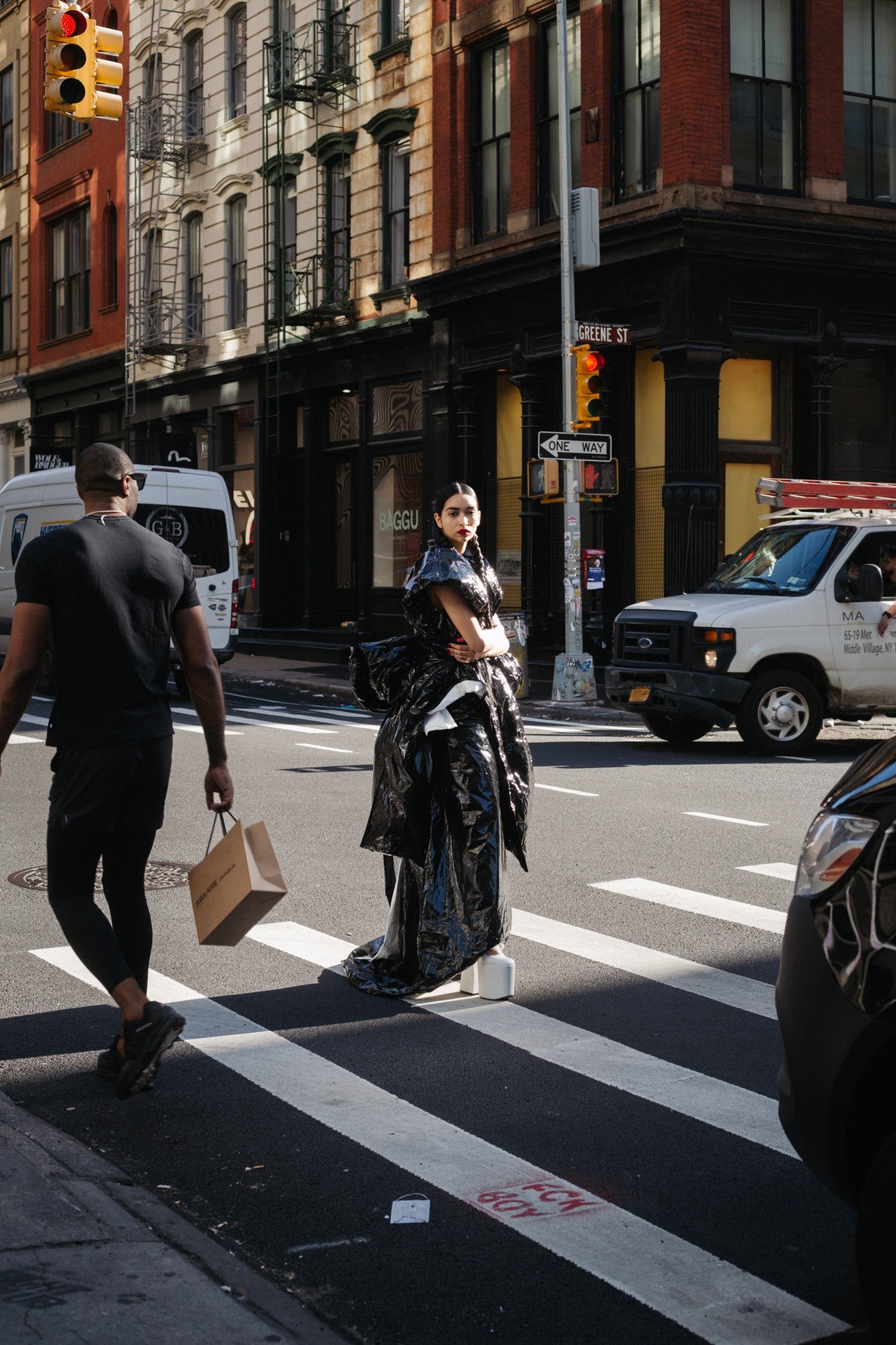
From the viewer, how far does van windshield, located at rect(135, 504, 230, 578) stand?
22297 millimetres

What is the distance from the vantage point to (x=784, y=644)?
1485 centimetres

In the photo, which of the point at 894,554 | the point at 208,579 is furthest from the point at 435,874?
the point at 208,579

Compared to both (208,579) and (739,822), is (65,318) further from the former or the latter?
(739,822)

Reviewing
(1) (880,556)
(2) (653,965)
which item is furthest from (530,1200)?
(1) (880,556)

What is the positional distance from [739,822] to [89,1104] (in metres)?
6.50

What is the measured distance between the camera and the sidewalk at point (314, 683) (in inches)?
754

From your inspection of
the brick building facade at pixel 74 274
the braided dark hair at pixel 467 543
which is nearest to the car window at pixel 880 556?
the braided dark hair at pixel 467 543

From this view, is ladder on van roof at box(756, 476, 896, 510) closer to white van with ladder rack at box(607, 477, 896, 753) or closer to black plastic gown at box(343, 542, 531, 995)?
white van with ladder rack at box(607, 477, 896, 753)

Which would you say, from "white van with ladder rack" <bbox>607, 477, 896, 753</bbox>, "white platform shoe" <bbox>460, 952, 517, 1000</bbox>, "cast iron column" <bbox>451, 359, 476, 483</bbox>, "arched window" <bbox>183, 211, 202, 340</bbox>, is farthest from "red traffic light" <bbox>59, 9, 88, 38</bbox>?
"arched window" <bbox>183, 211, 202, 340</bbox>

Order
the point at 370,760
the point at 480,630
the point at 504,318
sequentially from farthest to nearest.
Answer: the point at 504,318 < the point at 370,760 < the point at 480,630

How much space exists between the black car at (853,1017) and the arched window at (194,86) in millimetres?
33384

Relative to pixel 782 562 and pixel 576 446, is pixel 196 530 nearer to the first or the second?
pixel 576 446

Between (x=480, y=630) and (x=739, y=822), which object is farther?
(x=739, y=822)

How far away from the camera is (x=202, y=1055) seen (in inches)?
221
